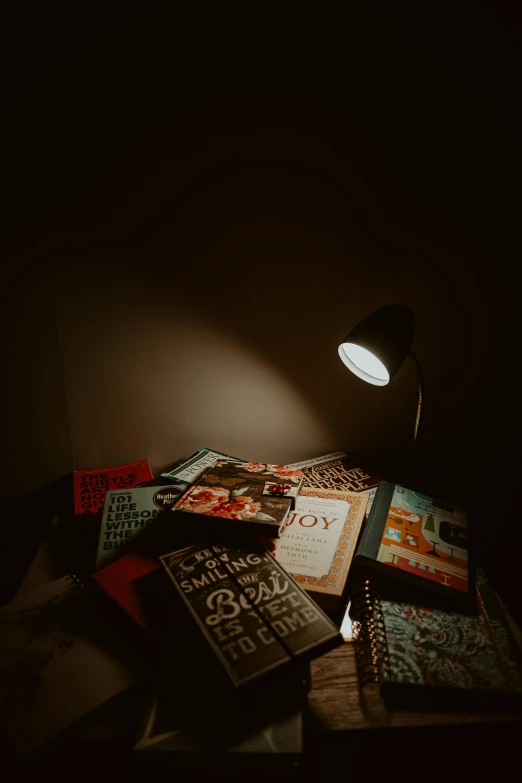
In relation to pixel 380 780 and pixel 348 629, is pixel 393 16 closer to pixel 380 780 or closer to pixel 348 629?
pixel 348 629

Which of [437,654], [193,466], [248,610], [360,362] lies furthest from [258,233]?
[437,654]

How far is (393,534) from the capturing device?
0.90 m

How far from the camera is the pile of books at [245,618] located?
0.63 m

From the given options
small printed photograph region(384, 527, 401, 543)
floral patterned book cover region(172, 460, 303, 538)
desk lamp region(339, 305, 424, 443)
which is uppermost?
desk lamp region(339, 305, 424, 443)

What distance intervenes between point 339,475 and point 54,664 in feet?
2.58

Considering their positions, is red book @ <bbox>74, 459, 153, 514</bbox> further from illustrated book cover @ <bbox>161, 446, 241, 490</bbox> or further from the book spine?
the book spine

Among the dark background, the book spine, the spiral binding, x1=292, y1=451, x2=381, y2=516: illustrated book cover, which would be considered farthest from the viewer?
x1=292, y1=451, x2=381, y2=516: illustrated book cover

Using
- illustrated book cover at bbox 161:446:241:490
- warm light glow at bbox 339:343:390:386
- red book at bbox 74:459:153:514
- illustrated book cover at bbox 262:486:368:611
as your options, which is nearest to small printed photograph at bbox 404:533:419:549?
illustrated book cover at bbox 262:486:368:611

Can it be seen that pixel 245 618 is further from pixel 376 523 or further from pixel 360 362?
pixel 360 362

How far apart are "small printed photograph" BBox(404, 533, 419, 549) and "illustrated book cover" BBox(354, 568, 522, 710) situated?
0.12m

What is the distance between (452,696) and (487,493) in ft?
2.60

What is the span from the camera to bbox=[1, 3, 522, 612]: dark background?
0.99m

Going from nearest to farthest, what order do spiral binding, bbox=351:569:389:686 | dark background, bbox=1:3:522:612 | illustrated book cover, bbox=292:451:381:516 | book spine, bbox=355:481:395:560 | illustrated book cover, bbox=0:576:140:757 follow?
1. illustrated book cover, bbox=0:576:140:757
2. spiral binding, bbox=351:569:389:686
3. book spine, bbox=355:481:395:560
4. dark background, bbox=1:3:522:612
5. illustrated book cover, bbox=292:451:381:516

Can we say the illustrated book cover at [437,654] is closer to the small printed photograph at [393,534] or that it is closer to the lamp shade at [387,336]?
the small printed photograph at [393,534]
